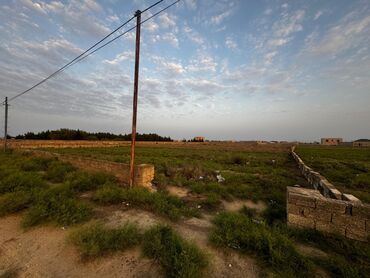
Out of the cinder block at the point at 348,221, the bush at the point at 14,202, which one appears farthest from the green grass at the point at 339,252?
the bush at the point at 14,202

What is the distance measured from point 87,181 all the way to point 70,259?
4.34 meters

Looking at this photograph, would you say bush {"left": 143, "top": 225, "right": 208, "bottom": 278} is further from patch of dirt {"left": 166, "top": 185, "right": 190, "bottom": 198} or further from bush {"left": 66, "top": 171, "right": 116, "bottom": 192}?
bush {"left": 66, "top": 171, "right": 116, "bottom": 192}

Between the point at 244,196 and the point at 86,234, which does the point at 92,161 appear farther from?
the point at 244,196

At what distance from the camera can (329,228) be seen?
3758mm

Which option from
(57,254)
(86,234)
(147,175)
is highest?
(147,175)

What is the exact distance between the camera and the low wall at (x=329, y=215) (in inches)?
137

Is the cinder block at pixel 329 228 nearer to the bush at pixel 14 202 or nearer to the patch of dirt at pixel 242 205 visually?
the patch of dirt at pixel 242 205

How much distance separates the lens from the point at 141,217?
14.9ft

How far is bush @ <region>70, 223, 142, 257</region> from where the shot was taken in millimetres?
3061

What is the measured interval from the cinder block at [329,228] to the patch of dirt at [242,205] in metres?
1.61

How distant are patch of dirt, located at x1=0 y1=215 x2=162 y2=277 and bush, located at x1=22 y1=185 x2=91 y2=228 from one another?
0.34 metres

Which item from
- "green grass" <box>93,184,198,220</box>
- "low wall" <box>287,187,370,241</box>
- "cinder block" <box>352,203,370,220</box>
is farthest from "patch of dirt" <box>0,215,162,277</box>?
"cinder block" <box>352,203,370,220</box>

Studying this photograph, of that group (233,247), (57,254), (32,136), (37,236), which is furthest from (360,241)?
(32,136)

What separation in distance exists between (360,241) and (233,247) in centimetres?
247
